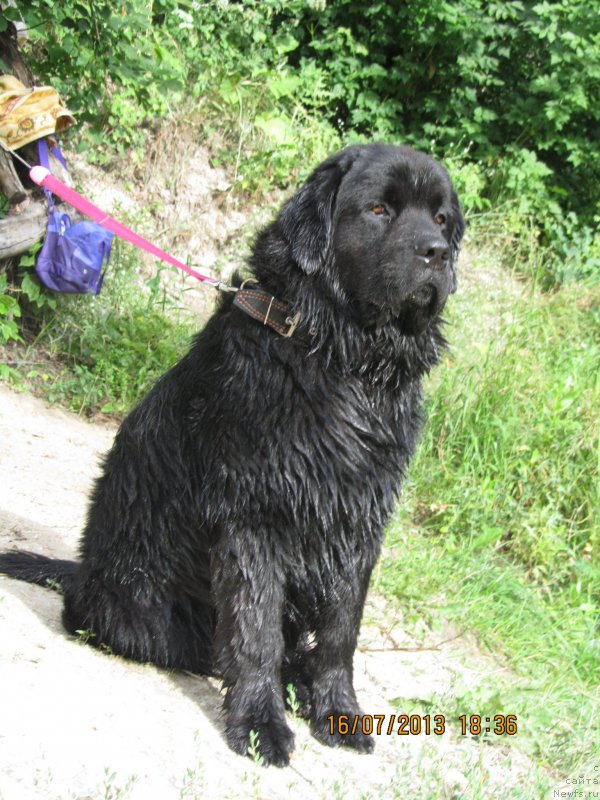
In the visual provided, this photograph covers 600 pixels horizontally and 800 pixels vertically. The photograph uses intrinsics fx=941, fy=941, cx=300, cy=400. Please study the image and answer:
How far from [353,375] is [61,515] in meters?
2.23

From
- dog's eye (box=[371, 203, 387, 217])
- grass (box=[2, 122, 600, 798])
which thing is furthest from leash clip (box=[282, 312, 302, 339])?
grass (box=[2, 122, 600, 798])

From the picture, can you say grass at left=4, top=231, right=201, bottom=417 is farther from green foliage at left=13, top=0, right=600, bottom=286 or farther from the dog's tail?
the dog's tail

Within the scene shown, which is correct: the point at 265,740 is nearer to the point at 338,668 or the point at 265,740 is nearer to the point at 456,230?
the point at 338,668

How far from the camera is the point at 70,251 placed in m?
5.83

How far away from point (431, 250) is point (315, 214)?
1.39 ft

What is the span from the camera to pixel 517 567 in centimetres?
561

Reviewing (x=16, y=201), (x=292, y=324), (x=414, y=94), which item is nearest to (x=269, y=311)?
(x=292, y=324)

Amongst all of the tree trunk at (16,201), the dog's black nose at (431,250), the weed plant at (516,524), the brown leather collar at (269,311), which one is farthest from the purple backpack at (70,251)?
the dog's black nose at (431,250)

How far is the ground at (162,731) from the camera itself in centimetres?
254

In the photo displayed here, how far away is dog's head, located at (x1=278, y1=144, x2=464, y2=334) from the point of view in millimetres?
3117

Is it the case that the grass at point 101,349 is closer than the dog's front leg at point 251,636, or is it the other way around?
the dog's front leg at point 251,636

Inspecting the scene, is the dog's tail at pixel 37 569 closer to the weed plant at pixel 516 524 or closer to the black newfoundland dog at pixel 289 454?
the black newfoundland dog at pixel 289 454

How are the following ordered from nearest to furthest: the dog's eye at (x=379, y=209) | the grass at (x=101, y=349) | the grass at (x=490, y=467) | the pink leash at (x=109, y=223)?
the dog's eye at (x=379, y=209) < the pink leash at (x=109, y=223) < the grass at (x=490, y=467) < the grass at (x=101, y=349)

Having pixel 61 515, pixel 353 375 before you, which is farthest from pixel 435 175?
pixel 61 515
